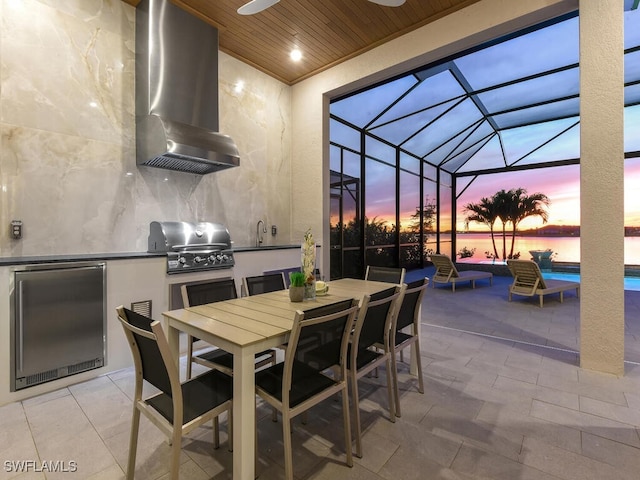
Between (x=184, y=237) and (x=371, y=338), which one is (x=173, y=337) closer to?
(x=371, y=338)

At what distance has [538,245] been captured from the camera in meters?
9.08

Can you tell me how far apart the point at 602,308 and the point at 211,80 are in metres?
4.47

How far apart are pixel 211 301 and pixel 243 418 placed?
1.08 m

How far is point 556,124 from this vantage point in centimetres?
750

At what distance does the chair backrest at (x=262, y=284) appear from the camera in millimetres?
2443

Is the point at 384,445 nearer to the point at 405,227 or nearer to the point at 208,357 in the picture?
the point at 208,357

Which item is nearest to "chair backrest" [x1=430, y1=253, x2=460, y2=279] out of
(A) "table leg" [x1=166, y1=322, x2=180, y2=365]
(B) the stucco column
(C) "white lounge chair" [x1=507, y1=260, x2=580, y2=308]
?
(C) "white lounge chair" [x1=507, y1=260, x2=580, y2=308]

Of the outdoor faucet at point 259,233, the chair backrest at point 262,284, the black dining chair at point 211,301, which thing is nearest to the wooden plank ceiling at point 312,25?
the outdoor faucet at point 259,233

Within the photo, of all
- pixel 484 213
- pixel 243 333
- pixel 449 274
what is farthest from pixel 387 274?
pixel 484 213

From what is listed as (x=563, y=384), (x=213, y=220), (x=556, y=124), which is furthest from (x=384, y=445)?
(x=556, y=124)

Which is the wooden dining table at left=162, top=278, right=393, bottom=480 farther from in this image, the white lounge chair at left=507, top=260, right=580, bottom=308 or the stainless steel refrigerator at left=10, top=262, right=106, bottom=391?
the white lounge chair at left=507, top=260, right=580, bottom=308

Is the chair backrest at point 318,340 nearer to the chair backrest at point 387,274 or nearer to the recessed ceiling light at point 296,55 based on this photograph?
the chair backrest at point 387,274

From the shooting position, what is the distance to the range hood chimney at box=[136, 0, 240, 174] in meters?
3.06

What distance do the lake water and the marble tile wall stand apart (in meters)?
8.64
